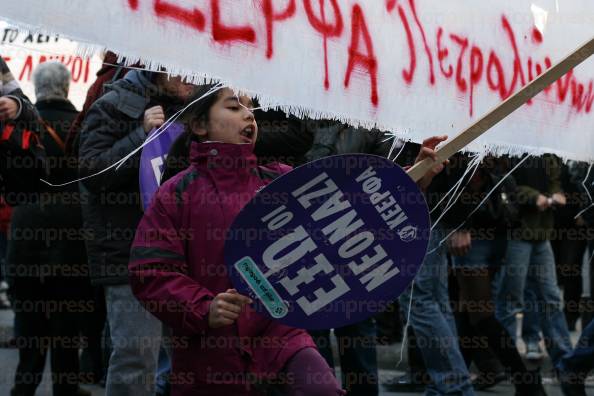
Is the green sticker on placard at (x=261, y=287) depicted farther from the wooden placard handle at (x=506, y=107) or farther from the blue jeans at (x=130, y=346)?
the blue jeans at (x=130, y=346)

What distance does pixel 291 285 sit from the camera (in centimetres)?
288

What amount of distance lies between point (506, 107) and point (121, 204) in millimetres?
1847

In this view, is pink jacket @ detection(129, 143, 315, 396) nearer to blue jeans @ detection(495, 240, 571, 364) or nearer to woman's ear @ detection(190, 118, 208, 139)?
woman's ear @ detection(190, 118, 208, 139)

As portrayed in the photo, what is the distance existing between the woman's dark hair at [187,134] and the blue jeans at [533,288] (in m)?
3.87

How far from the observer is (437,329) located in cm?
544

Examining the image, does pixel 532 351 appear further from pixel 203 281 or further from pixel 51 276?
pixel 203 281

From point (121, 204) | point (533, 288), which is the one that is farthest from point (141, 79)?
point (533, 288)

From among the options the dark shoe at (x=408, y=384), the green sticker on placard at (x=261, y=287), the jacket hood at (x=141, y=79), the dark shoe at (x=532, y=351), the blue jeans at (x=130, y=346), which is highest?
the jacket hood at (x=141, y=79)

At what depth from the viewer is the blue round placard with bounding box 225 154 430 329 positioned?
284 cm

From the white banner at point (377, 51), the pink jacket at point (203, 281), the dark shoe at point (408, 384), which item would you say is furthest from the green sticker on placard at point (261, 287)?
the dark shoe at point (408, 384)

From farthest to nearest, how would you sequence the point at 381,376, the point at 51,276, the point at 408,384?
the point at 381,376
the point at 408,384
the point at 51,276

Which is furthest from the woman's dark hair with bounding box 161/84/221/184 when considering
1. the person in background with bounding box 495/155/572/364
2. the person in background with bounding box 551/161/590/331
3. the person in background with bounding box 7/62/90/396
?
the person in background with bounding box 551/161/590/331

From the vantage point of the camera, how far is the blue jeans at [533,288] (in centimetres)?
717

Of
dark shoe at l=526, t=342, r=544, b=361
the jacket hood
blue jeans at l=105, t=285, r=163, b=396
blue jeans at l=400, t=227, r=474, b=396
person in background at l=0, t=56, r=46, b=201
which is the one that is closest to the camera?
blue jeans at l=105, t=285, r=163, b=396
